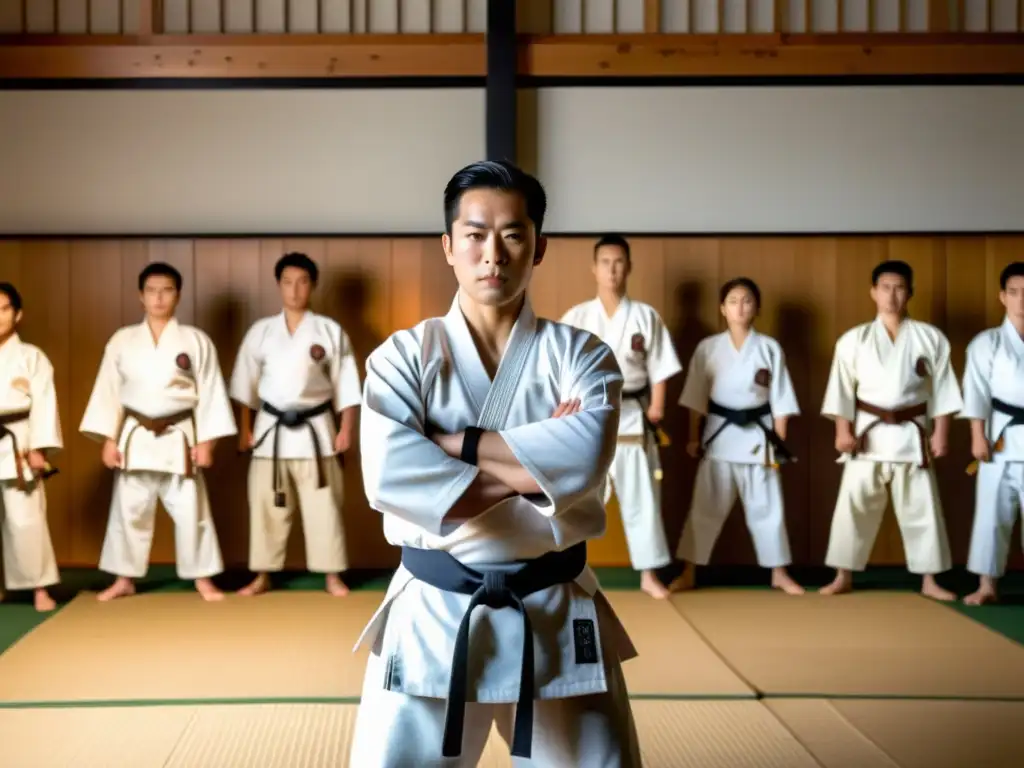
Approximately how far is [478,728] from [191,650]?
248cm

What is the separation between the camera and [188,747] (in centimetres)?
276

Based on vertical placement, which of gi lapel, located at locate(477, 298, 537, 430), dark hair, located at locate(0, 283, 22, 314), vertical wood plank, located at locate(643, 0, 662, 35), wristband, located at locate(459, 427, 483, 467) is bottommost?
wristband, located at locate(459, 427, 483, 467)

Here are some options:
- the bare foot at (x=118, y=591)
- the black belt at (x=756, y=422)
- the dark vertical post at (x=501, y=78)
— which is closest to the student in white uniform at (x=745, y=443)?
the black belt at (x=756, y=422)

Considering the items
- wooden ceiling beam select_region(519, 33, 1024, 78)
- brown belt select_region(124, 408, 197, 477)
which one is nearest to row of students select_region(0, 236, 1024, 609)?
brown belt select_region(124, 408, 197, 477)

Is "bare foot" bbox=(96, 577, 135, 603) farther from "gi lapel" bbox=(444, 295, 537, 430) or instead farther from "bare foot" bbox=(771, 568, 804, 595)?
"gi lapel" bbox=(444, 295, 537, 430)

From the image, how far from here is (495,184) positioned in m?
1.62

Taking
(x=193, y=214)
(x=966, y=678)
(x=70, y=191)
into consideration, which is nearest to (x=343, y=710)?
(x=966, y=678)

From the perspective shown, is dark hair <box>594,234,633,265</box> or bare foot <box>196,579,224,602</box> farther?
dark hair <box>594,234,633,265</box>

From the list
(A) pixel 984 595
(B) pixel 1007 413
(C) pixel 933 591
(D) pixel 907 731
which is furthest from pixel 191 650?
(B) pixel 1007 413

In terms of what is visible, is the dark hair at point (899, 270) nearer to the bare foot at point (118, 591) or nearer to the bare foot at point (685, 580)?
the bare foot at point (685, 580)

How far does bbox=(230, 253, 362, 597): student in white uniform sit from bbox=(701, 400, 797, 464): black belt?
72.1 inches

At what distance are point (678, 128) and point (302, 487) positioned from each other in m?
2.82

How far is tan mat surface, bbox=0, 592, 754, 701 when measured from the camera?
3307 millimetres

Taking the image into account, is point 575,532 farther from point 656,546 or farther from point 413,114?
point 413,114
